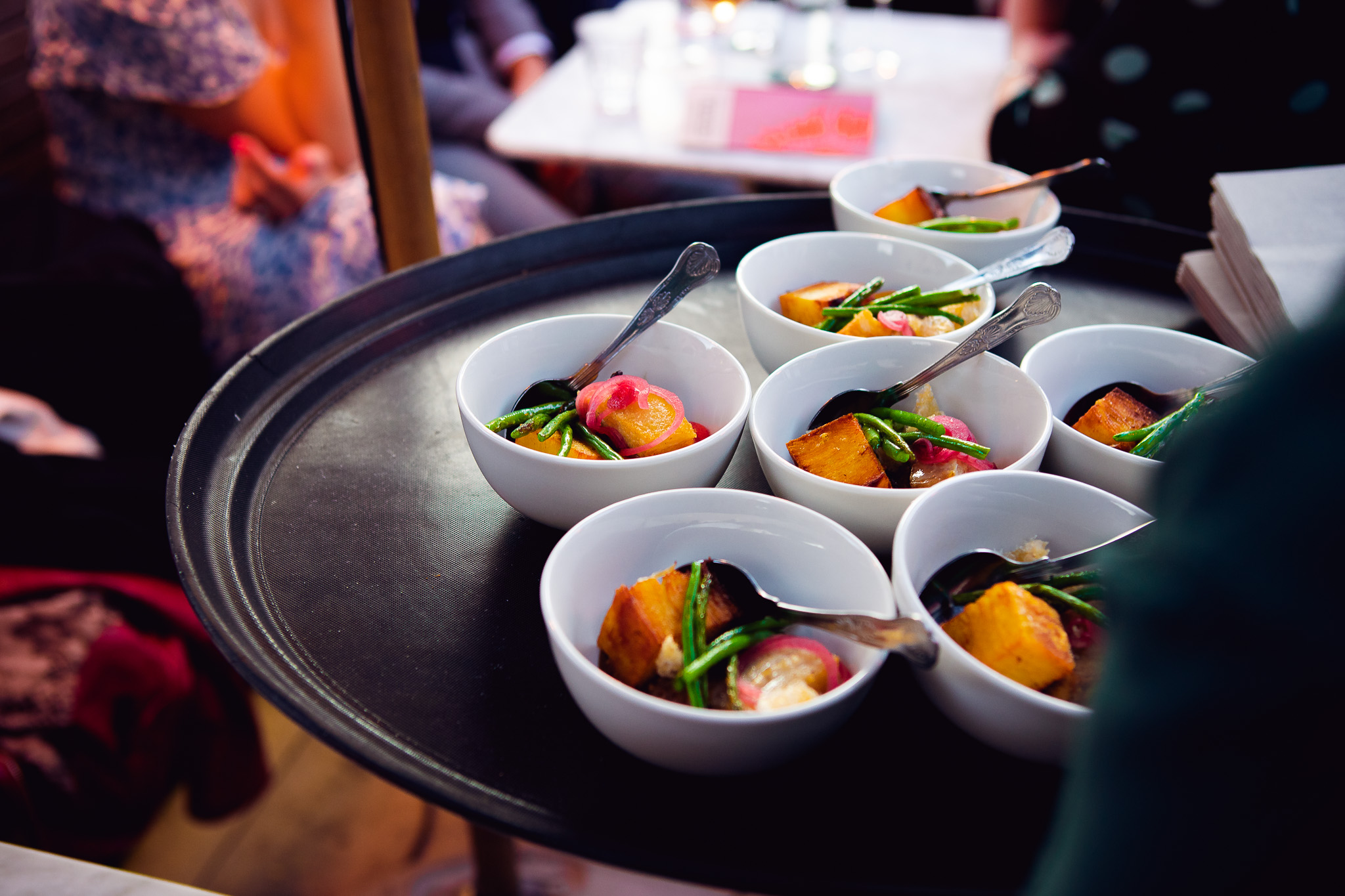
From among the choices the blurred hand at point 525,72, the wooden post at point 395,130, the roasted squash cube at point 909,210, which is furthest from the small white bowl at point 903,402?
the blurred hand at point 525,72

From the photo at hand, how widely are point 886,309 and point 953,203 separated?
1.27 ft

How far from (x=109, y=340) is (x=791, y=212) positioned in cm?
155

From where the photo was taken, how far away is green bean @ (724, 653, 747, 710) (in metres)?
0.63

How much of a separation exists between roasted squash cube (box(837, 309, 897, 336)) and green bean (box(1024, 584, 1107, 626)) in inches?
14.4

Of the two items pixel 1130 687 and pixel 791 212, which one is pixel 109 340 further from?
pixel 1130 687

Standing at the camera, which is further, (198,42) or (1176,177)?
(198,42)

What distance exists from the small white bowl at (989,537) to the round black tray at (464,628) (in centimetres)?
5

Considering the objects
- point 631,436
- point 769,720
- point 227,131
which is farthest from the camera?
point 227,131

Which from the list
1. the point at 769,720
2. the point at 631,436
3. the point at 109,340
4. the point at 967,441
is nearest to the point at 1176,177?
the point at 967,441

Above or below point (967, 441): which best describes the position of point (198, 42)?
above

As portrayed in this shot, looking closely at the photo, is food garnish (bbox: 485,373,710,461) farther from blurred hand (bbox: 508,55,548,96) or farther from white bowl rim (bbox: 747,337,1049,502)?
blurred hand (bbox: 508,55,548,96)

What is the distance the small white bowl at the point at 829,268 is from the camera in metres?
1.01

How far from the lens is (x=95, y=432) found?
6.35 ft

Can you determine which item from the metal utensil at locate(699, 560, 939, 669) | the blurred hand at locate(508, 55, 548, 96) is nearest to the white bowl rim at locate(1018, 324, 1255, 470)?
the metal utensil at locate(699, 560, 939, 669)
